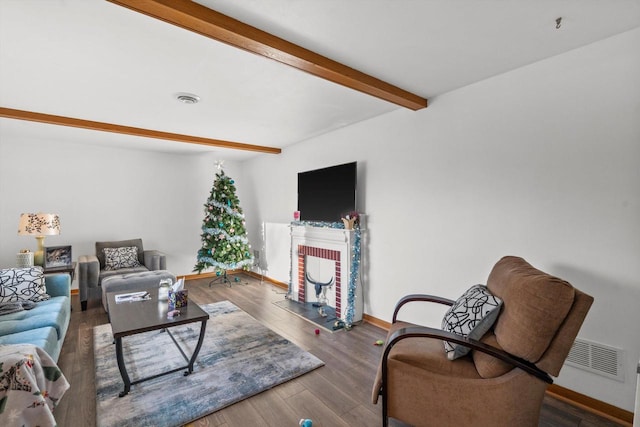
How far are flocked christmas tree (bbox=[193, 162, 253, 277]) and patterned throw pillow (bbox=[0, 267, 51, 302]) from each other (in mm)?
2491

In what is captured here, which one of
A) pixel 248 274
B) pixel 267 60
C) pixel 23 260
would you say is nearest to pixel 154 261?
pixel 23 260

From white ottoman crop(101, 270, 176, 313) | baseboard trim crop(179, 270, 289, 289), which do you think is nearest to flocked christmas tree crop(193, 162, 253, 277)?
baseboard trim crop(179, 270, 289, 289)

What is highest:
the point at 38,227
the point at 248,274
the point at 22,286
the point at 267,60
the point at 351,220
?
the point at 267,60

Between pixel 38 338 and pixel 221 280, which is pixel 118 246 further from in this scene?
pixel 38 338

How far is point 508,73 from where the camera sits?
244 centimetres

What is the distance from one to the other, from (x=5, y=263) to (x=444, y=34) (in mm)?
6263

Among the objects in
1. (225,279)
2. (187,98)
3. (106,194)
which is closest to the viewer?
(187,98)

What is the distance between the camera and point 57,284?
316cm

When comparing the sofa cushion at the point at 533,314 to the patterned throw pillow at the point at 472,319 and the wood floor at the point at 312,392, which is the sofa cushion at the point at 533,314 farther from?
the wood floor at the point at 312,392

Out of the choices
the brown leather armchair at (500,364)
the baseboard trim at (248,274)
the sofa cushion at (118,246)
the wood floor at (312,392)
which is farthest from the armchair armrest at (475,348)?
the sofa cushion at (118,246)

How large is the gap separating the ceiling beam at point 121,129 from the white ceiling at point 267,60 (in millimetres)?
114

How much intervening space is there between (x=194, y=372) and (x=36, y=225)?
10.1ft

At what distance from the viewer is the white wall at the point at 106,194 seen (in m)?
4.43

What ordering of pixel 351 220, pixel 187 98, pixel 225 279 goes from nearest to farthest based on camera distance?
1. pixel 187 98
2. pixel 351 220
3. pixel 225 279
